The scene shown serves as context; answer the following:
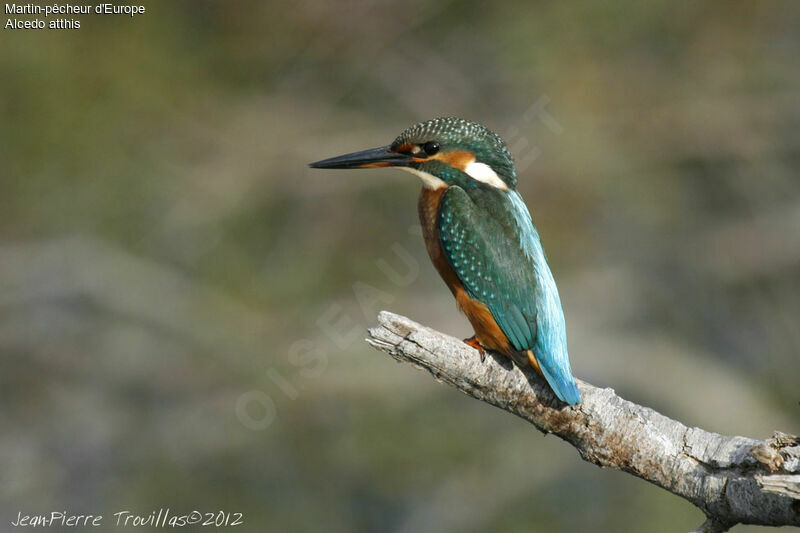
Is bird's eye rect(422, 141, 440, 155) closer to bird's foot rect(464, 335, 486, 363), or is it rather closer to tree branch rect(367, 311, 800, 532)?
bird's foot rect(464, 335, 486, 363)

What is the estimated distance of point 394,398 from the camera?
6320 millimetres

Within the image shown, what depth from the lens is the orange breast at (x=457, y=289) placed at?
8.89ft

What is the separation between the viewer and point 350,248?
6688 millimetres

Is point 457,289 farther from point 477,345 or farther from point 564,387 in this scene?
point 564,387

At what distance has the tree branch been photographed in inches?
81.0

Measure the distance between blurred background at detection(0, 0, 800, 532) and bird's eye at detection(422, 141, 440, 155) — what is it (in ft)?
10.9

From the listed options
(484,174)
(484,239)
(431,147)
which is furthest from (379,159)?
(484,239)

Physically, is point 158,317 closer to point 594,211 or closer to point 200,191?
point 200,191

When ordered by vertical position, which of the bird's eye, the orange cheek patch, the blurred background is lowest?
the orange cheek patch

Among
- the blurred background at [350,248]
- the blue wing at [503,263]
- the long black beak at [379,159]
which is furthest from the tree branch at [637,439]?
the blurred background at [350,248]

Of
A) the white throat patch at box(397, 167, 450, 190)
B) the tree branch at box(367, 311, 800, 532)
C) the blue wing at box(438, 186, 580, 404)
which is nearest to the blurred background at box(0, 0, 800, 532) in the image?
the white throat patch at box(397, 167, 450, 190)

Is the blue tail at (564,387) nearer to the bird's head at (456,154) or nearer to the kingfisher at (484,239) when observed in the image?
the kingfisher at (484,239)

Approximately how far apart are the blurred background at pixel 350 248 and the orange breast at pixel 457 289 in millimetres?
3265

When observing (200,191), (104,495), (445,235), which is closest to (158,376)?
(104,495)
